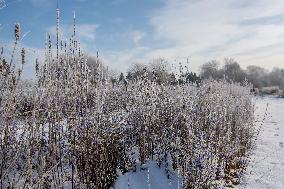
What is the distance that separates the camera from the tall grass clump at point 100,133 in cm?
374

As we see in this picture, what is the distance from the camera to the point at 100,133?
18.8ft

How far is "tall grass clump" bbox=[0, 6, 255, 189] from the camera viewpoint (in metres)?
3.74

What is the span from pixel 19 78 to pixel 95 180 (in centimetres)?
295

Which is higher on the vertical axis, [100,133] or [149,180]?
[100,133]

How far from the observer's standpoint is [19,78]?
2.91 metres

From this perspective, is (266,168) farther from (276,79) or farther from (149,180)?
(276,79)

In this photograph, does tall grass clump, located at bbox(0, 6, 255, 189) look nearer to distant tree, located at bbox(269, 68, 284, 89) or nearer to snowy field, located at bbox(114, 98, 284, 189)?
snowy field, located at bbox(114, 98, 284, 189)

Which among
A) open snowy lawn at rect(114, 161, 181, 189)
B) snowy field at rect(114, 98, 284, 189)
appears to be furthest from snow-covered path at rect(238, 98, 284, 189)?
open snowy lawn at rect(114, 161, 181, 189)

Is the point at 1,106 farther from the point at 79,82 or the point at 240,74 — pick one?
the point at 240,74

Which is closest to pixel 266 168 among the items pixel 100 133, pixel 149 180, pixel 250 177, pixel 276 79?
pixel 250 177

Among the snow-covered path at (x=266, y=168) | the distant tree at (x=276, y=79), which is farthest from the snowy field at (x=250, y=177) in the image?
the distant tree at (x=276, y=79)

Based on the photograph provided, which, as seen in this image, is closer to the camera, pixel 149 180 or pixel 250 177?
pixel 149 180

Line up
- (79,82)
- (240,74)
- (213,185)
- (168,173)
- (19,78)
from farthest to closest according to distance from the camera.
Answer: (240,74)
(168,173)
(213,185)
(79,82)
(19,78)

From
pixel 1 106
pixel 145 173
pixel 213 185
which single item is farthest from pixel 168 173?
pixel 1 106
